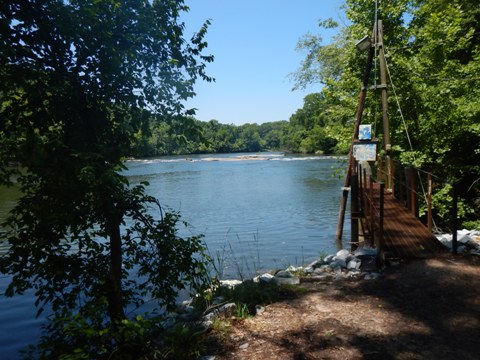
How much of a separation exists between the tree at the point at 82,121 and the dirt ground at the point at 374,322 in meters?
1.21

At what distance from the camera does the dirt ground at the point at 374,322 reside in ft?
12.8

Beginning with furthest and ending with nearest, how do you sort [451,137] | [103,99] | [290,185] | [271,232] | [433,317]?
[290,185], [271,232], [451,137], [433,317], [103,99]

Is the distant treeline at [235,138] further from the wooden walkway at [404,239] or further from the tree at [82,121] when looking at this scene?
the wooden walkway at [404,239]

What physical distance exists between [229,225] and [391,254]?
410 inches

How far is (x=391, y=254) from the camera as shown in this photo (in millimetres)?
6703

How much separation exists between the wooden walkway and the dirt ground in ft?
2.04

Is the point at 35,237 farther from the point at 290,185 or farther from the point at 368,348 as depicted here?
the point at 290,185

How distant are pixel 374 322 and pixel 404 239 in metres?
3.26

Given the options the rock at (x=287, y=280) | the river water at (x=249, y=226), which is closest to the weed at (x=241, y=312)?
the rock at (x=287, y=280)

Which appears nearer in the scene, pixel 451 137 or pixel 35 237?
pixel 35 237

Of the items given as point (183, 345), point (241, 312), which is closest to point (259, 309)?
point (241, 312)

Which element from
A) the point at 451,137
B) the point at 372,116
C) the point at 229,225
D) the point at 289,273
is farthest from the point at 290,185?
the point at 289,273

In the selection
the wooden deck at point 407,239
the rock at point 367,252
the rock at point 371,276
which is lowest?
the rock at point 371,276

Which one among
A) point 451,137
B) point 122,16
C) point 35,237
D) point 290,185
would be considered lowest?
point 290,185
